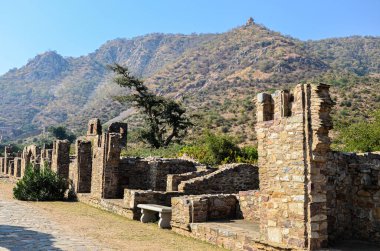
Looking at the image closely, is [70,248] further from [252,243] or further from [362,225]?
[362,225]

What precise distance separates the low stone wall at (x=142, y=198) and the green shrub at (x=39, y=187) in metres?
6.33

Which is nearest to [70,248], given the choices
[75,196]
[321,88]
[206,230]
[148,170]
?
[206,230]

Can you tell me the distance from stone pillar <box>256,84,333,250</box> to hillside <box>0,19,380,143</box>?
3053 cm

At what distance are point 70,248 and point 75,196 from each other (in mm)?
10658

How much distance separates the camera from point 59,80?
192 meters

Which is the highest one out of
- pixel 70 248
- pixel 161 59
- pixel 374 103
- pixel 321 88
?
pixel 161 59

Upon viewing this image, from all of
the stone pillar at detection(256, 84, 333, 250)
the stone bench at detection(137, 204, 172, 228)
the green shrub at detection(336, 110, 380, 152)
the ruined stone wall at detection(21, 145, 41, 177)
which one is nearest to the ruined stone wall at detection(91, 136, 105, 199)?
the stone bench at detection(137, 204, 172, 228)

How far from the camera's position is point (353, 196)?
832 centimetres

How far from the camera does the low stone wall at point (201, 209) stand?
10.4m

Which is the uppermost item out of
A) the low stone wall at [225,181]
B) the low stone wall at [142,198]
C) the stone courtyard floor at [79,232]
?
the low stone wall at [225,181]

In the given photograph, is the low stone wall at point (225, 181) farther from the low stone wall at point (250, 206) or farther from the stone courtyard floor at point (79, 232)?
the low stone wall at point (250, 206)

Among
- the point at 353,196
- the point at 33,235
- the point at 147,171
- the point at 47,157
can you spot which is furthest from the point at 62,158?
the point at 353,196

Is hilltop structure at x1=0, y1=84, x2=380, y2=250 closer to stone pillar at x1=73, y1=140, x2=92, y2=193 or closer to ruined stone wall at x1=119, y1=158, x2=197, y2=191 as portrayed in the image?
ruined stone wall at x1=119, y1=158, x2=197, y2=191

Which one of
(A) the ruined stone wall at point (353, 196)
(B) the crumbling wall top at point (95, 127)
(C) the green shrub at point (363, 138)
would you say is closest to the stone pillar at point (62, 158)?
(B) the crumbling wall top at point (95, 127)
